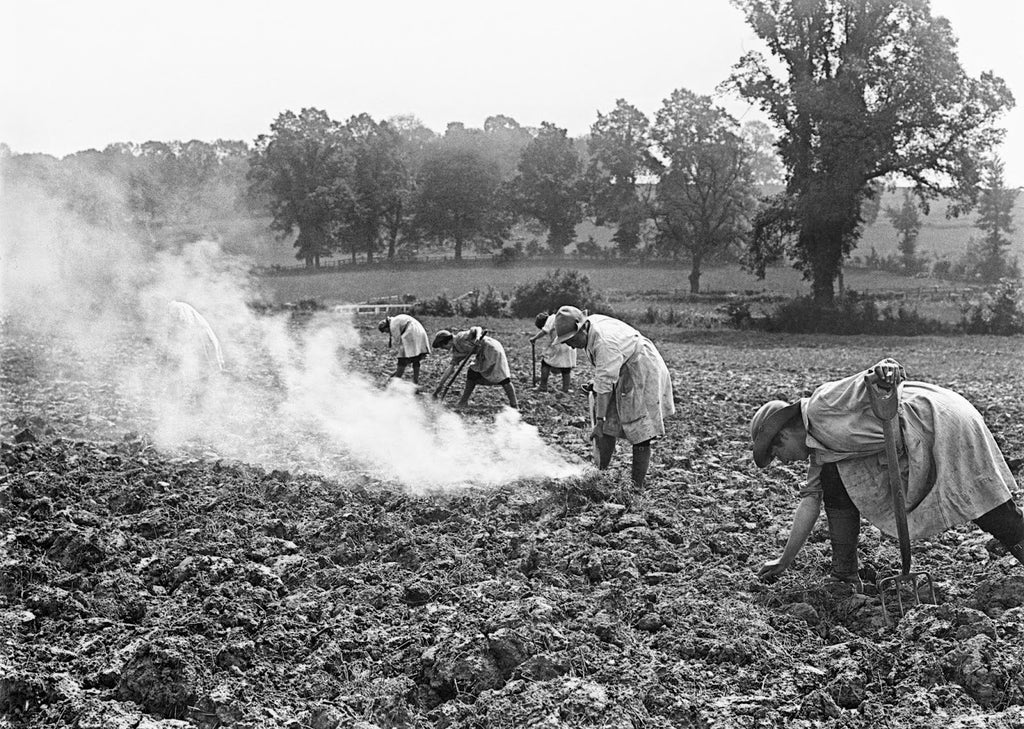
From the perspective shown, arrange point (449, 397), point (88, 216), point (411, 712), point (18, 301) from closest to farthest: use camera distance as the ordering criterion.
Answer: point (411, 712) → point (449, 397) → point (88, 216) → point (18, 301)

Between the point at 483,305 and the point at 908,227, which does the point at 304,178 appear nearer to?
the point at 483,305

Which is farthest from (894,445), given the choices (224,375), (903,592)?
(224,375)

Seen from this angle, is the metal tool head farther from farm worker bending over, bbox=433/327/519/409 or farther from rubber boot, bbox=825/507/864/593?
farm worker bending over, bbox=433/327/519/409

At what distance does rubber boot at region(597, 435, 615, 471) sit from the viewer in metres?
8.00

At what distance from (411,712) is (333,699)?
0.37 m

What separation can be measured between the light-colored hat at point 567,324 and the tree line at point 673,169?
464 inches

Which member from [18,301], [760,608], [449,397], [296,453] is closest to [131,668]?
[760,608]

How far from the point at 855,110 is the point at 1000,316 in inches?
335

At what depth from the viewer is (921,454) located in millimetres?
4945

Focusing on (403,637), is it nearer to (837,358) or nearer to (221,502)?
(221,502)

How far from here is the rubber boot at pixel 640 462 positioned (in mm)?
Answer: 7707

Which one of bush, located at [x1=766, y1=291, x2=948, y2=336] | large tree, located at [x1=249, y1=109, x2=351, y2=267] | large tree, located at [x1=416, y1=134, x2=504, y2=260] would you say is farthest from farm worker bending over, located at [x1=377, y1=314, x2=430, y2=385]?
large tree, located at [x1=416, y1=134, x2=504, y2=260]

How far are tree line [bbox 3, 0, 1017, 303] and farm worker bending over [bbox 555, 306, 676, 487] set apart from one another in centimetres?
1190

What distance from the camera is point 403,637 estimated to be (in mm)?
4762
